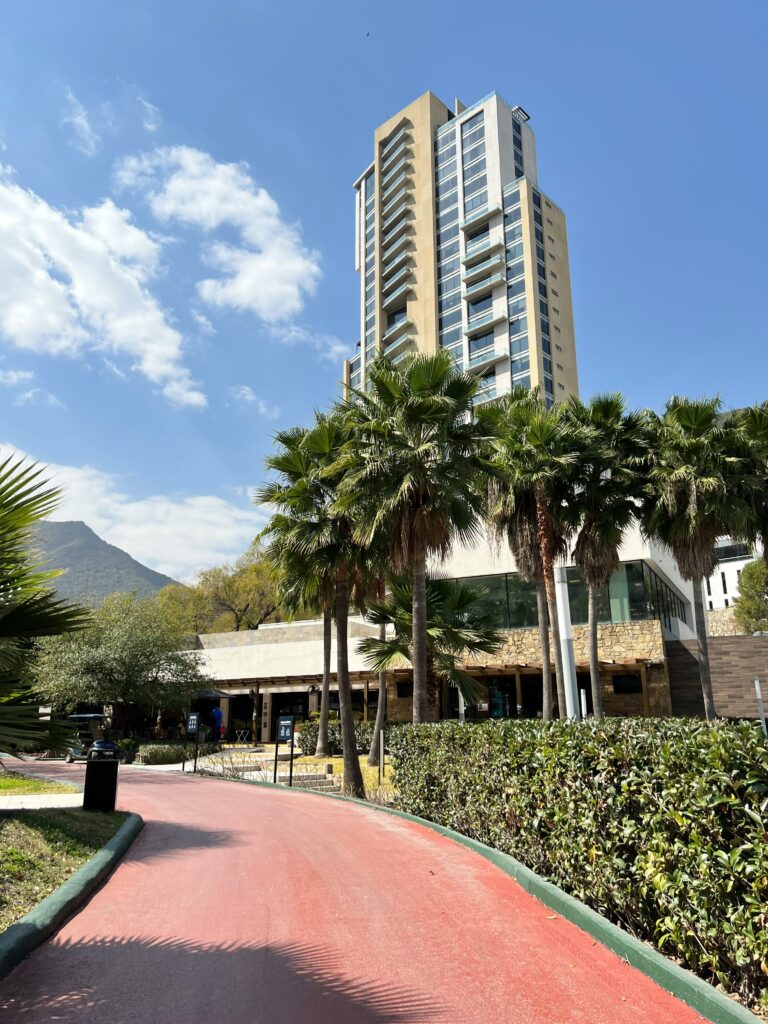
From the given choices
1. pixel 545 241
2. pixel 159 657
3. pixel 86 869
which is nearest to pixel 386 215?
pixel 545 241

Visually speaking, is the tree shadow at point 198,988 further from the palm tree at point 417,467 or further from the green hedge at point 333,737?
the green hedge at point 333,737

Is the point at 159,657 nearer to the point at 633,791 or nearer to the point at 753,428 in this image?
the point at 753,428

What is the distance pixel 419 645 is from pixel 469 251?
6636cm

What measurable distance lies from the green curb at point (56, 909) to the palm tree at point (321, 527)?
878 centimetres

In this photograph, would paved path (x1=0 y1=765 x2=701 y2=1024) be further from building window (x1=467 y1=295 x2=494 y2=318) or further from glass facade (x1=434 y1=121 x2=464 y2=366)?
building window (x1=467 y1=295 x2=494 y2=318)

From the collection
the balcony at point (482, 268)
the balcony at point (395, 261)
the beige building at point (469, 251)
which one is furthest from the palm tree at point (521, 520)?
the balcony at point (395, 261)

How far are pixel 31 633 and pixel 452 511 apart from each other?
1154 centimetres

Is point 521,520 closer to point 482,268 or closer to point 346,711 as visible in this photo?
point 346,711

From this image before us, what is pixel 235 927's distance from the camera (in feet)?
20.0

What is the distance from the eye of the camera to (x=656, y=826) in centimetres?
493

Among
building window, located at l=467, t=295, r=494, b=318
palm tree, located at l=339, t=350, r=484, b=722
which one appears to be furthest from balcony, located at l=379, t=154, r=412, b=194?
palm tree, located at l=339, t=350, r=484, b=722

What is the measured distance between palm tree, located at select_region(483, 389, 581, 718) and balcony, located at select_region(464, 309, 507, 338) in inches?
2066

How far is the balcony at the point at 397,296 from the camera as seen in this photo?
79812 millimetres

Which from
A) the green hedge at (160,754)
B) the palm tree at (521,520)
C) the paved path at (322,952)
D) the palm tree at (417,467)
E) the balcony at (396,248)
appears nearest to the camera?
the paved path at (322,952)
